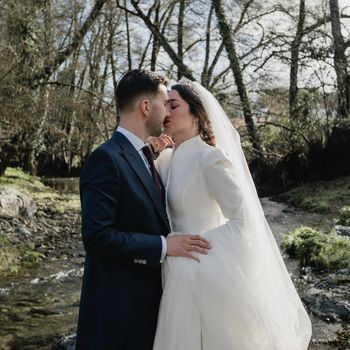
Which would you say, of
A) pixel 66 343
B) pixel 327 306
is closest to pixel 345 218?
pixel 327 306

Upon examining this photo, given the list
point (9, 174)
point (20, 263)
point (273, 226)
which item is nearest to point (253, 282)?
point (20, 263)

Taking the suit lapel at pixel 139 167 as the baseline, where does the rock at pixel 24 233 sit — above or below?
below

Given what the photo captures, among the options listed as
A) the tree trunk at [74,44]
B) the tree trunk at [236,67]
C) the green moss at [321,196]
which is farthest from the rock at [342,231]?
the tree trunk at [74,44]

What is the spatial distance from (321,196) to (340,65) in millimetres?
4241

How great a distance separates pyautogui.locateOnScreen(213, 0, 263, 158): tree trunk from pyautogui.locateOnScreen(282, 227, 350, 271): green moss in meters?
6.33

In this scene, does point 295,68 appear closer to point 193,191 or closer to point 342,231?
point 342,231

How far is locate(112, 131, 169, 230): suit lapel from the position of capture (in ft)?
8.24

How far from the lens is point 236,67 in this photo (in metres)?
15.4

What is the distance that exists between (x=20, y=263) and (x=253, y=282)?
7272 mm

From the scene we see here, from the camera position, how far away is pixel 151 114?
2.61 meters

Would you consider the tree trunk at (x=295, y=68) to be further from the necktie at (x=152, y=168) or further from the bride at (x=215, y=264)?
the necktie at (x=152, y=168)

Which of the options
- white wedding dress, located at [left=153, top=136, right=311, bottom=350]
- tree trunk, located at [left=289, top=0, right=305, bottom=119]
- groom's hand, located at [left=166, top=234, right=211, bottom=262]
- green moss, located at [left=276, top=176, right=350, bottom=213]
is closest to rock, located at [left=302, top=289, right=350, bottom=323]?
Result: white wedding dress, located at [left=153, top=136, right=311, bottom=350]

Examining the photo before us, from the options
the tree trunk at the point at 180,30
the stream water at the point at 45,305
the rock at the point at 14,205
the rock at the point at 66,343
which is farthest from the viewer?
the tree trunk at the point at 180,30

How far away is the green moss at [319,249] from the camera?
26.7ft
